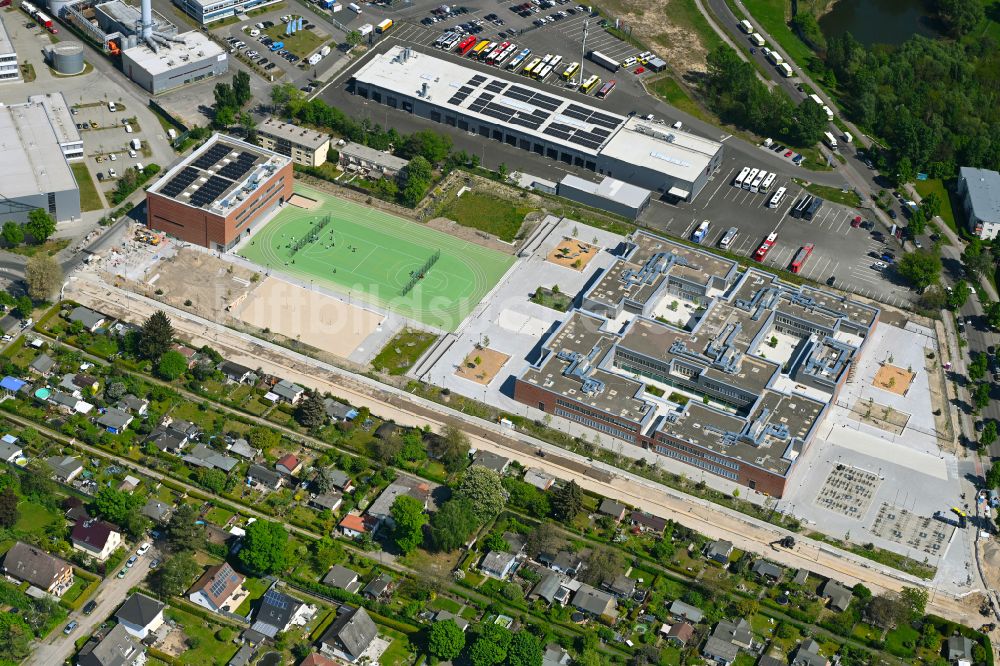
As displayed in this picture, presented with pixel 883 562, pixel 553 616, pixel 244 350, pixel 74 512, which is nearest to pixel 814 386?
pixel 883 562

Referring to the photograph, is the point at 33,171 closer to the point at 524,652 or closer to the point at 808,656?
the point at 524,652

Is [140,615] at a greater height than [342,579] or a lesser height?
greater

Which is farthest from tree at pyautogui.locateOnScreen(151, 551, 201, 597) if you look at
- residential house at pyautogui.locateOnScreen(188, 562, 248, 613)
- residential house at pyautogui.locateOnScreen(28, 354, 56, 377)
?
residential house at pyautogui.locateOnScreen(28, 354, 56, 377)

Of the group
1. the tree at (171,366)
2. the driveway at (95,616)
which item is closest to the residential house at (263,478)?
the driveway at (95,616)

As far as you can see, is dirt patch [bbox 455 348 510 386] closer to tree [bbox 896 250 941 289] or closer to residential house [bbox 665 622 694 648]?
residential house [bbox 665 622 694 648]

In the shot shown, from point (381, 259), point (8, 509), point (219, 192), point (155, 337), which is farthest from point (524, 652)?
point (219, 192)
